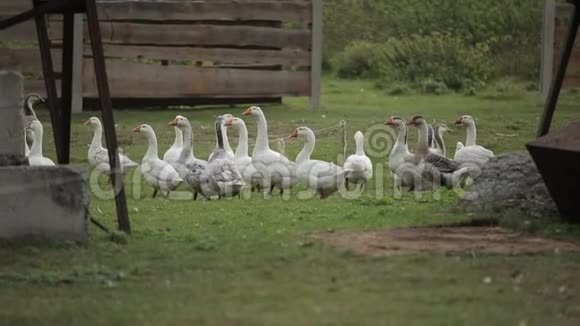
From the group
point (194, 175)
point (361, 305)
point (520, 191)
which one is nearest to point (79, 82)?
point (194, 175)

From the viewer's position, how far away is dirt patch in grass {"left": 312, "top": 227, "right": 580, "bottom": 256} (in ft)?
31.7

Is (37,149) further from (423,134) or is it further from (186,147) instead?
(423,134)

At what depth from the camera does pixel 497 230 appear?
35.2ft

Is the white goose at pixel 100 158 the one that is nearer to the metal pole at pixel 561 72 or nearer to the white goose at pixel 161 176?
the white goose at pixel 161 176

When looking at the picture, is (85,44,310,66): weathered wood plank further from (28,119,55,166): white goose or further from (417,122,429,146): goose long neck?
(417,122,429,146): goose long neck

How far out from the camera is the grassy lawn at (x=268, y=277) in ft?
24.9

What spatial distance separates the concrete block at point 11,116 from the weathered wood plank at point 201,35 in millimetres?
10431

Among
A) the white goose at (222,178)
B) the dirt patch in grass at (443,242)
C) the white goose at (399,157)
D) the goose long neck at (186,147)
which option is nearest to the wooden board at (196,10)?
the goose long neck at (186,147)

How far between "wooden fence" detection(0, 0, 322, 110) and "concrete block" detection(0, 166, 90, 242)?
10.6 m

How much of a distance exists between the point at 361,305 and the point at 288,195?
6.65 metres

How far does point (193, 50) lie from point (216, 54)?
39 centimetres

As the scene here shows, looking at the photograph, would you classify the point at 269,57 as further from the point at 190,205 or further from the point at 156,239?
the point at 156,239

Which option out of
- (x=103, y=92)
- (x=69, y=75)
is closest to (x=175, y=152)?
(x=69, y=75)

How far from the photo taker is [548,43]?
2298 centimetres
